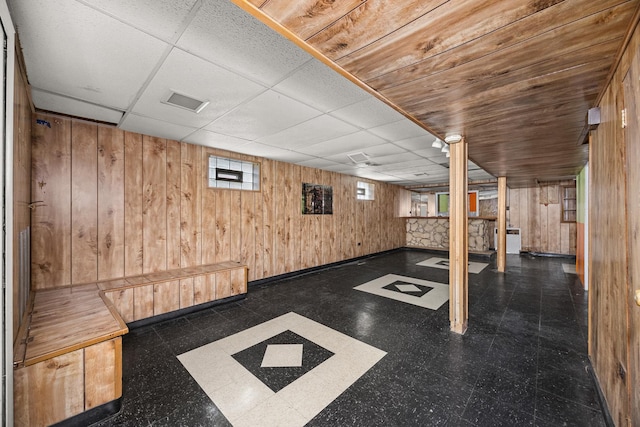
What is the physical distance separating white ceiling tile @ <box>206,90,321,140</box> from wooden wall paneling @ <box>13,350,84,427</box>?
7.63ft

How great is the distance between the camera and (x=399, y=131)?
3.14 metres

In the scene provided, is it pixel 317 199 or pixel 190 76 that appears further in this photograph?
pixel 317 199

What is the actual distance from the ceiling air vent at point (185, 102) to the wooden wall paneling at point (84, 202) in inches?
55.7

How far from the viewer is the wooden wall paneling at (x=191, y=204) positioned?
3.70 m

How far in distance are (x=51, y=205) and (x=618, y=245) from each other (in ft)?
15.8

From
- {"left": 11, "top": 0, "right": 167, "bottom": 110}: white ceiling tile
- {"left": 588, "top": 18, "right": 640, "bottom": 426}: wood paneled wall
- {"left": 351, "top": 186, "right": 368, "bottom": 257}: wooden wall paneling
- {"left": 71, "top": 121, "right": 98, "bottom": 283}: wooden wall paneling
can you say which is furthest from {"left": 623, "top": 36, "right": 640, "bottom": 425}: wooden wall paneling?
{"left": 351, "top": 186, "right": 368, "bottom": 257}: wooden wall paneling

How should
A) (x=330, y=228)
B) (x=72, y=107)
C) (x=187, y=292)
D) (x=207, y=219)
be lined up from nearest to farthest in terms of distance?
(x=72, y=107)
(x=187, y=292)
(x=207, y=219)
(x=330, y=228)

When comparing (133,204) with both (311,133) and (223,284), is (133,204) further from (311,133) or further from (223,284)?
(311,133)

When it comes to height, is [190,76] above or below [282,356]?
above

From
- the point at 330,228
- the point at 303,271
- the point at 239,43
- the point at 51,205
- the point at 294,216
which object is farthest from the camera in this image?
the point at 330,228

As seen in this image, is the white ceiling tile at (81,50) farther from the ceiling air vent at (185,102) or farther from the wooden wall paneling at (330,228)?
the wooden wall paneling at (330,228)

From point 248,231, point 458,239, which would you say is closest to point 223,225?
point 248,231

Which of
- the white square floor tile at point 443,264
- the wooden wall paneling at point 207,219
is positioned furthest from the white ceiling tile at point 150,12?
the white square floor tile at point 443,264

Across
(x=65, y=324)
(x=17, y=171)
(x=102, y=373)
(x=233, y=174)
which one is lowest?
(x=102, y=373)
